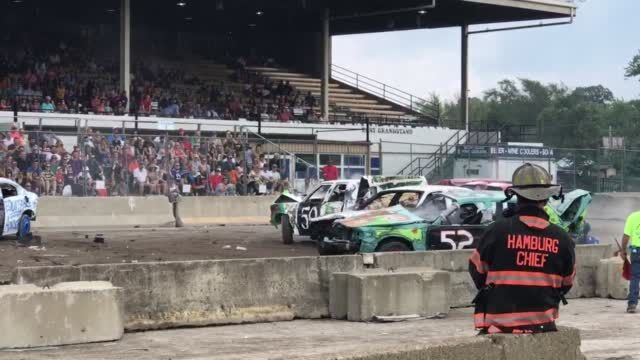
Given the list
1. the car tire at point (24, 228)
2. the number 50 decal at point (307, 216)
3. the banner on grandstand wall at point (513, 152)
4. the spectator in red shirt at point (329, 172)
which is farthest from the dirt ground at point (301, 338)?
the banner on grandstand wall at point (513, 152)

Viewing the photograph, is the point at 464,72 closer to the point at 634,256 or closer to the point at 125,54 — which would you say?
the point at 125,54

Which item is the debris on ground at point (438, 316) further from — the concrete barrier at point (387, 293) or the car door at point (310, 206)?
the car door at point (310, 206)

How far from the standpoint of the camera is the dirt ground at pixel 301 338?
9.57 m

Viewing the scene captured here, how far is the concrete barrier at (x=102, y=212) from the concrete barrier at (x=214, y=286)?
14.2 meters

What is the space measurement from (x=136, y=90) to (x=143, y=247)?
24216 millimetres

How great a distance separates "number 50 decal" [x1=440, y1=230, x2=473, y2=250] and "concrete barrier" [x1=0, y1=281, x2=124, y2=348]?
6506mm

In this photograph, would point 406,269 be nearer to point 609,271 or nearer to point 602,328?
point 602,328

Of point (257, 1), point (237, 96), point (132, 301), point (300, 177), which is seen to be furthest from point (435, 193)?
point (257, 1)

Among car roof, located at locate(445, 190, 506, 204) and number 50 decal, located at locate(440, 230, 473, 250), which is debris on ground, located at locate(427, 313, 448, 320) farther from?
car roof, located at locate(445, 190, 506, 204)

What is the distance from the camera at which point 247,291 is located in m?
11.9

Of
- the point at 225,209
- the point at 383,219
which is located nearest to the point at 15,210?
the point at 383,219

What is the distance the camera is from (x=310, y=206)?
20.6 m

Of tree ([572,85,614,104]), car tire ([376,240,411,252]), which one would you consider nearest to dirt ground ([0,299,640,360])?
car tire ([376,240,411,252])

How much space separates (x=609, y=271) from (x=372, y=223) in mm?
3767
